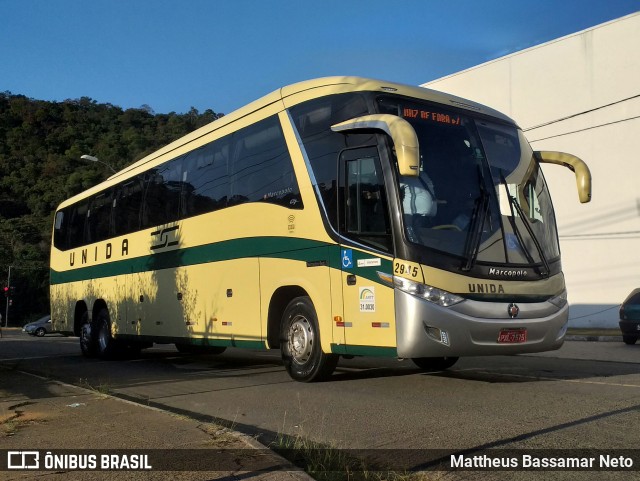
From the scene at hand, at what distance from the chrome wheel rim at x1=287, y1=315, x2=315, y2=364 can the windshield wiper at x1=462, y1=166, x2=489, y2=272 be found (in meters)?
2.37

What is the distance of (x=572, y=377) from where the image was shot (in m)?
A: 8.98

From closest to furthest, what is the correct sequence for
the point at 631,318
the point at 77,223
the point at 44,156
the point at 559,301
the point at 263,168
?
the point at 559,301
the point at 263,168
the point at 77,223
the point at 631,318
the point at 44,156

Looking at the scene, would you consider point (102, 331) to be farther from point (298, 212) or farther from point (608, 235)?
point (608, 235)

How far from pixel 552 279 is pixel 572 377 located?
6.12 ft

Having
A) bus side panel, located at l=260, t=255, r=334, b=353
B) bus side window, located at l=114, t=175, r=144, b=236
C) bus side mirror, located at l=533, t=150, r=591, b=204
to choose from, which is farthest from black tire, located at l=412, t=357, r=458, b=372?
bus side window, located at l=114, t=175, r=144, b=236

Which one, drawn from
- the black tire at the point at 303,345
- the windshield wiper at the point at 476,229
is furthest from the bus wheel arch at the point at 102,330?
the windshield wiper at the point at 476,229

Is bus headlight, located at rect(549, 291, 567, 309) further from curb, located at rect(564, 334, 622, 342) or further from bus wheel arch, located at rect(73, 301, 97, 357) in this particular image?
curb, located at rect(564, 334, 622, 342)

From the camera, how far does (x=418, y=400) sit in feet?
23.5

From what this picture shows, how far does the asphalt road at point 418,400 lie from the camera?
17.6 ft

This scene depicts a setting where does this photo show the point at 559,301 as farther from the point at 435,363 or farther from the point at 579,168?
the point at 435,363

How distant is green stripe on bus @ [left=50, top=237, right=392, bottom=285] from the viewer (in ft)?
25.8

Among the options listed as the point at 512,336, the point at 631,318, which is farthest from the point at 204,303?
the point at 631,318

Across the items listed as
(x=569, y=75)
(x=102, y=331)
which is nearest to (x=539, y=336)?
(x=102, y=331)

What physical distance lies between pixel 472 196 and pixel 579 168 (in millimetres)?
2322
